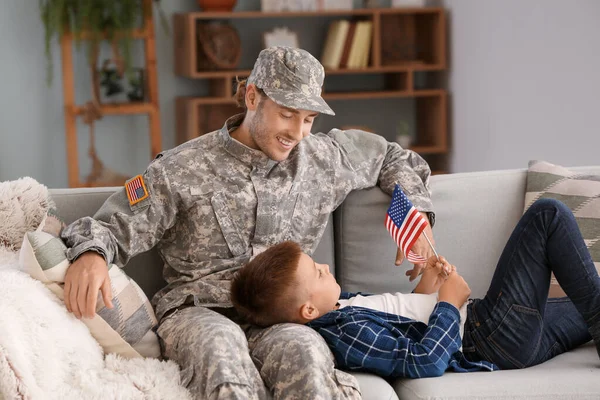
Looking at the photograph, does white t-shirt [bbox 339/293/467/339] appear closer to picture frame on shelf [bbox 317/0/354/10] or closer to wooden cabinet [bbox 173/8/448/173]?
wooden cabinet [bbox 173/8/448/173]

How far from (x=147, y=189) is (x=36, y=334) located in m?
0.53

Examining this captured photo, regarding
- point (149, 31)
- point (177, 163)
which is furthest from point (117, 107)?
point (177, 163)

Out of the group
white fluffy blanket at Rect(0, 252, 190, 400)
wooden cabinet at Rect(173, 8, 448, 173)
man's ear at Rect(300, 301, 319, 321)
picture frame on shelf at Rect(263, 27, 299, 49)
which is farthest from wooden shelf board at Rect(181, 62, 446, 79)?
white fluffy blanket at Rect(0, 252, 190, 400)

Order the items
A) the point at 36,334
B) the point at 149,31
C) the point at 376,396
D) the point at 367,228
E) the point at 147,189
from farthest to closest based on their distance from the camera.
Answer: the point at 149,31 → the point at 367,228 → the point at 147,189 → the point at 376,396 → the point at 36,334

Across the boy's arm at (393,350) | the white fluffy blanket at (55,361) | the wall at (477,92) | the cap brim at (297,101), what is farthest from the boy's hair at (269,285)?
the wall at (477,92)

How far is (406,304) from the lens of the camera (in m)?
2.05

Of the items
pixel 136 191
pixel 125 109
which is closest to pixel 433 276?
pixel 136 191

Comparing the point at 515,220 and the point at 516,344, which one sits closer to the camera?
the point at 516,344

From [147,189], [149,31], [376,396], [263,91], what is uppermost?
[149,31]

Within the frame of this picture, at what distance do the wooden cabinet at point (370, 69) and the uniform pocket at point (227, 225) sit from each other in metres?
2.65

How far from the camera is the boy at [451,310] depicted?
1.85 m

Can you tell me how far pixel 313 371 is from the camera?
169 centimetres

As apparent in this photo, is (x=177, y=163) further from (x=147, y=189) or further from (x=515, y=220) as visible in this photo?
(x=515, y=220)

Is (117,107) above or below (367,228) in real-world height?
above
